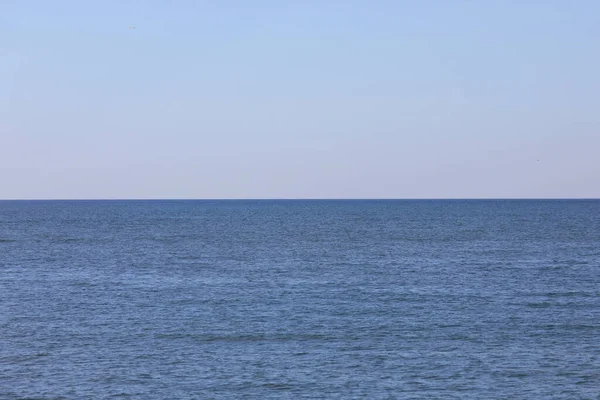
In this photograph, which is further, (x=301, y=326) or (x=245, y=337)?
(x=301, y=326)

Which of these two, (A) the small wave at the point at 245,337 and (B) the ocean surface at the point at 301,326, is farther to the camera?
(A) the small wave at the point at 245,337

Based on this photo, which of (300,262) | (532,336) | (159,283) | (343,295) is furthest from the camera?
(300,262)

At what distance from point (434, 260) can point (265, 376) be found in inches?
2010

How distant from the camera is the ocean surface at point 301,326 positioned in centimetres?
3544

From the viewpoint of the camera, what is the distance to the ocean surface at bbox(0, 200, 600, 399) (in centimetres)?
3544

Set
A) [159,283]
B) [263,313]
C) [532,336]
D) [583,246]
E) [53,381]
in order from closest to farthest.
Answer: [53,381] < [532,336] < [263,313] < [159,283] < [583,246]

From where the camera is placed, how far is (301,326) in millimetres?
47156

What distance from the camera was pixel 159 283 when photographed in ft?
221

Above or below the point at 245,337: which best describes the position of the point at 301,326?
above

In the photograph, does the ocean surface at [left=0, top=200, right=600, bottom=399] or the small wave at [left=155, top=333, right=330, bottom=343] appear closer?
the ocean surface at [left=0, top=200, right=600, bottom=399]

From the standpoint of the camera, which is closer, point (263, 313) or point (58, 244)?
point (263, 313)

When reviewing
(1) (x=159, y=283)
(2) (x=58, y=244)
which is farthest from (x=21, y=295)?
(2) (x=58, y=244)

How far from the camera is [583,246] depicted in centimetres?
10300

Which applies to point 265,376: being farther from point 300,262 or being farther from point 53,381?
point 300,262
